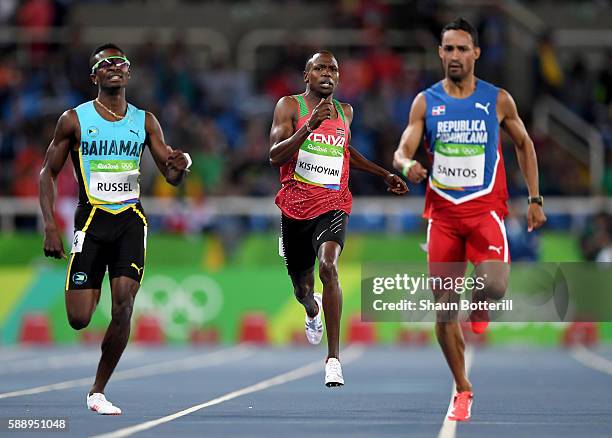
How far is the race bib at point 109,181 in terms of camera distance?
1170 centimetres

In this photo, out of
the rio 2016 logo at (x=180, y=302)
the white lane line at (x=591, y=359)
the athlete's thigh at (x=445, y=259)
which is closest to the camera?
the athlete's thigh at (x=445, y=259)

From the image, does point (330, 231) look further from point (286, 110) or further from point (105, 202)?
point (105, 202)

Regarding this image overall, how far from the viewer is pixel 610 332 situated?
25.3 metres

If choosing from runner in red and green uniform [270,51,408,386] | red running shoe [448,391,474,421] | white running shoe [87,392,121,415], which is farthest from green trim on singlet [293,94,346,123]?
white running shoe [87,392,121,415]

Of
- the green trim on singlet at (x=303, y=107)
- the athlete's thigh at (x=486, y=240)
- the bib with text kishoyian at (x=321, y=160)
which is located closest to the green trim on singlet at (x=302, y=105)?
the green trim on singlet at (x=303, y=107)

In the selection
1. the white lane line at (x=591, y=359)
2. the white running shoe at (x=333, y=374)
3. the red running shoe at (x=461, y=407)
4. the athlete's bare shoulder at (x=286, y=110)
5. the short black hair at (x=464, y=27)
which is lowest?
the white lane line at (x=591, y=359)

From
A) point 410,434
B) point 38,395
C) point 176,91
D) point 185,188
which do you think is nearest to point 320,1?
point 176,91

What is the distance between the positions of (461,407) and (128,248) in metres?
2.75

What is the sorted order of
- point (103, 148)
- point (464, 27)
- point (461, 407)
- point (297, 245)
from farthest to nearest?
point (297, 245), point (103, 148), point (464, 27), point (461, 407)

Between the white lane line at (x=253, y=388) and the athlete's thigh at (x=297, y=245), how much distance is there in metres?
1.31

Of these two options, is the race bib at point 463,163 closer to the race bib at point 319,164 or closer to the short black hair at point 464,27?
the short black hair at point 464,27

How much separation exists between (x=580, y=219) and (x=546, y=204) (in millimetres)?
656

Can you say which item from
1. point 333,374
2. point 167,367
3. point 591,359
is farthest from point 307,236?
point 591,359
